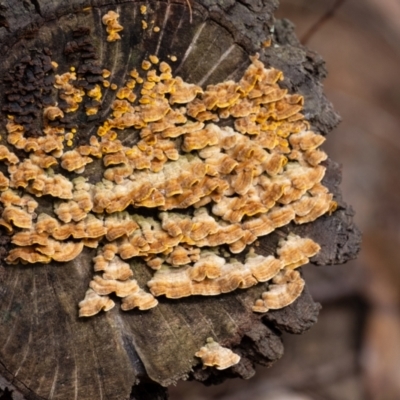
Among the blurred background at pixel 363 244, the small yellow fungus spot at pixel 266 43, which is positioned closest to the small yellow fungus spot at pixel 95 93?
the small yellow fungus spot at pixel 266 43

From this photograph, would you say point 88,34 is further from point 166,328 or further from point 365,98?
point 365,98

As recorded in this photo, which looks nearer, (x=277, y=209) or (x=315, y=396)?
(x=277, y=209)

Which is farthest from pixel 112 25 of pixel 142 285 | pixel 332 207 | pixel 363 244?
A: pixel 363 244

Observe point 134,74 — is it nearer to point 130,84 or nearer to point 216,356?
point 130,84

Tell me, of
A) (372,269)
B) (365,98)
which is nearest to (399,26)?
(365,98)

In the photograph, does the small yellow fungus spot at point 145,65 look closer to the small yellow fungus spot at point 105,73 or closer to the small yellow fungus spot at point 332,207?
the small yellow fungus spot at point 105,73
